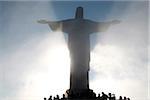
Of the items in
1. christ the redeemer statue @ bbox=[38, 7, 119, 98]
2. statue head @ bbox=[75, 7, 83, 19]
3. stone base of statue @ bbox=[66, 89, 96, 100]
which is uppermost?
statue head @ bbox=[75, 7, 83, 19]

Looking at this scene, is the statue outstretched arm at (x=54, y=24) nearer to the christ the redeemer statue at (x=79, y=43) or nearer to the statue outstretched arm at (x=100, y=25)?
the christ the redeemer statue at (x=79, y=43)

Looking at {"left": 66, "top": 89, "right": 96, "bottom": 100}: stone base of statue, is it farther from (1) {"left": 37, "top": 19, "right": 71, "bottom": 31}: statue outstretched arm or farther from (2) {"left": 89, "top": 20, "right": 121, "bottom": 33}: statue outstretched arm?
(1) {"left": 37, "top": 19, "right": 71, "bottom": 31}: statue outstretched arm

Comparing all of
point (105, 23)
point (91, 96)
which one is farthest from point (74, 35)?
point (91, 96)

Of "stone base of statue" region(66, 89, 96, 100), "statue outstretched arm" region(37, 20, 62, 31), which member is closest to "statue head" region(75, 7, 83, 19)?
"statue outstretched arm" region(37, 20, 62, 31)

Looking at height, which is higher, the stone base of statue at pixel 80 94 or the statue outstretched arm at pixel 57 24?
the statue outstretched arm at pixel 57 24

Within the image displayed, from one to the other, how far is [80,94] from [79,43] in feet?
22.4

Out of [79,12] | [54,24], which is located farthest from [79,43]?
[54,24]

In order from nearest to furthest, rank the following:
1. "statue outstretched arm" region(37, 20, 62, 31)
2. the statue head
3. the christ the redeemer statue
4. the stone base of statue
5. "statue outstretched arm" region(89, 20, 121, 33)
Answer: the stone base of statue, the christ the redeemer statue, the statue head, "statue outstretched arm" region(89, 20, 121, 33), "statue outstretched arm" region(37, 20, 62, 31)

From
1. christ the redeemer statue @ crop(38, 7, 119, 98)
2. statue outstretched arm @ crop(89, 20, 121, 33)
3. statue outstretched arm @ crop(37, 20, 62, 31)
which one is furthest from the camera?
statue outstretched arm @ crop(37, 20, 62, 31)

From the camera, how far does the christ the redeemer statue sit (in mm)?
52438

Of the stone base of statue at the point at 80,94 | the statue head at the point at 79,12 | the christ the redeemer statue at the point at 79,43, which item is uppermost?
the statue head at the point at 79,12

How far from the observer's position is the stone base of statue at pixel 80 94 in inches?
1968

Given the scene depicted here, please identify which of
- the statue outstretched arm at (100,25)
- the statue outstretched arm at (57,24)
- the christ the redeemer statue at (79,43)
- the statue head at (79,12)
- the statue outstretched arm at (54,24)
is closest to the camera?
the christ the redeemer statue at (79,43)

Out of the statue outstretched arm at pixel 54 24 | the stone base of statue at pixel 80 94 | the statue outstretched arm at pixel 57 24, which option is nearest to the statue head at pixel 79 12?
the statue outstretched arm at pixel 57 24
